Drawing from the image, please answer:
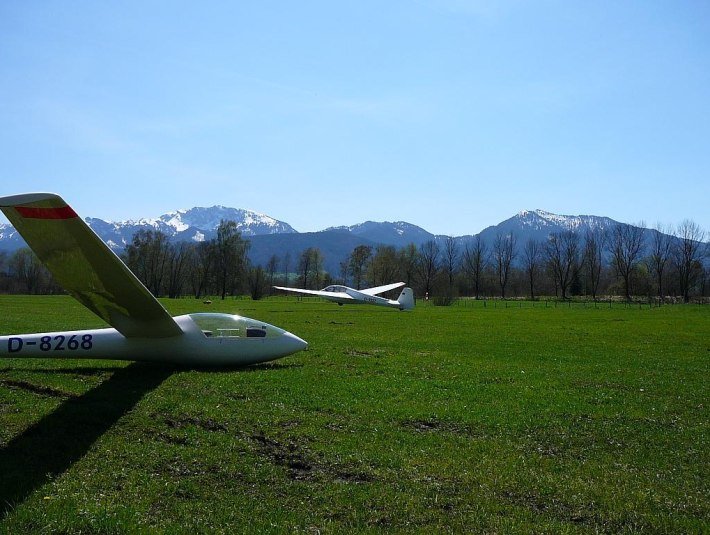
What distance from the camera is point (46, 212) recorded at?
755 cm

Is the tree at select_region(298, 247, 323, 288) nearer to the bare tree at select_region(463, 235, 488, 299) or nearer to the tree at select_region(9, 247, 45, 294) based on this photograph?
the bare tree at select_region(463, 235, 488, 299)

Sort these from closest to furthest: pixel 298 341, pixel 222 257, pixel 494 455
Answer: pixel 494 455 → pixel 298 341 → pixel 222 257

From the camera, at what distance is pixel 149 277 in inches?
4168

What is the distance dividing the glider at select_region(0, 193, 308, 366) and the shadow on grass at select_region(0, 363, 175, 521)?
1.26 metres

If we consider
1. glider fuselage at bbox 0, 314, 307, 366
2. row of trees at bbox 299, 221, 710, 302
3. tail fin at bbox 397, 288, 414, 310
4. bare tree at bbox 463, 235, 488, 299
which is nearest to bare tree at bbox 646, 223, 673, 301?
row of trees at bbox 299, 221, 710, 302

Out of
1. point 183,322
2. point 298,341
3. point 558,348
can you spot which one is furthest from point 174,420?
point 558,348

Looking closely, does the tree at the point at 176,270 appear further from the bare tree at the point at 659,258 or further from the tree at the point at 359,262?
the bare tree at the point at 659,258

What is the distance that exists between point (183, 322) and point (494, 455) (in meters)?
8.80

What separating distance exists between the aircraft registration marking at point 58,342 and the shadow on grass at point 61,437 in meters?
1.38

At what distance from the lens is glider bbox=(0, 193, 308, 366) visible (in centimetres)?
786

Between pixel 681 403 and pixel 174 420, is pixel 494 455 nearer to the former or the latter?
pixel 174 420

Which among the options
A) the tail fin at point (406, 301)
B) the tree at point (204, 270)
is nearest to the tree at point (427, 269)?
the tree at point (204, 270)

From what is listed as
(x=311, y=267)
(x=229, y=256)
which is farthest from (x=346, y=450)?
(x=311, y=267)

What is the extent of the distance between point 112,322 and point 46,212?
16.4ft
